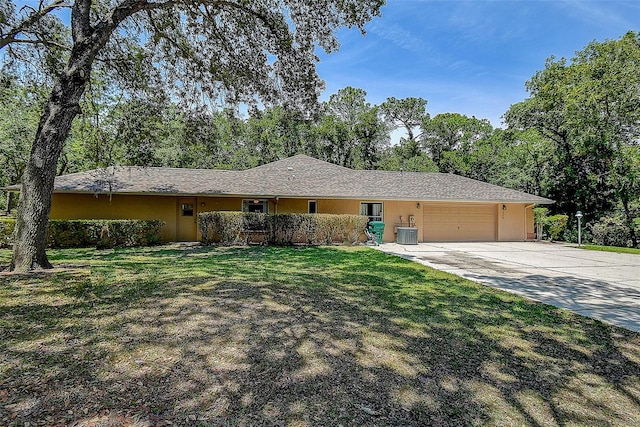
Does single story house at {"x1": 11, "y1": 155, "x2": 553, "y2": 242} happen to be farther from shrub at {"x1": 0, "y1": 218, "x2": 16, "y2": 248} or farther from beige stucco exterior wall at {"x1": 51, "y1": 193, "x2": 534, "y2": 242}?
shrub at {"x1": 0, "y1": 218, "x2": 16, "y2": 248}

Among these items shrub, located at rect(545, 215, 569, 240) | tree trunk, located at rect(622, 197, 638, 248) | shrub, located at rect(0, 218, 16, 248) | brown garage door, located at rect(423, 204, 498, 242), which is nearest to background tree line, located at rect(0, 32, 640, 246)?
tree trunk, located at rect(622, 197, 638, 248)

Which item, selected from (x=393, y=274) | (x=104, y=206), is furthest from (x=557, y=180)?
(x=104, y=206)

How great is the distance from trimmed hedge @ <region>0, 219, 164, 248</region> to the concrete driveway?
1025 centimetres

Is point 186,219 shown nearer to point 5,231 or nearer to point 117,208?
point 117,208

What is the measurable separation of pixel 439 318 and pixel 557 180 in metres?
22.0

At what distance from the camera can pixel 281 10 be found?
943 centimetres

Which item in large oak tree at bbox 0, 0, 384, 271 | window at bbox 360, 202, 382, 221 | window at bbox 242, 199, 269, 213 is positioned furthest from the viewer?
window at bbox 360, 202, 382, 221

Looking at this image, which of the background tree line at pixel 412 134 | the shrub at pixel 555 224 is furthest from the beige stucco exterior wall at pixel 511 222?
the background tree line at pixel 412 134

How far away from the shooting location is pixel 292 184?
53.4 ft

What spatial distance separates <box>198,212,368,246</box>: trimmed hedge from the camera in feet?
42.9

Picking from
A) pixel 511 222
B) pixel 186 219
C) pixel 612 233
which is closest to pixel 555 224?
pixel 612 233

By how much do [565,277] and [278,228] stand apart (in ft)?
30.8

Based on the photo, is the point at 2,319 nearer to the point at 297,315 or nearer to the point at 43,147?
the point at 297,315

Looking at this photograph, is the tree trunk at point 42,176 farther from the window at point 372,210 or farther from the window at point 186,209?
the window at point 372,210
